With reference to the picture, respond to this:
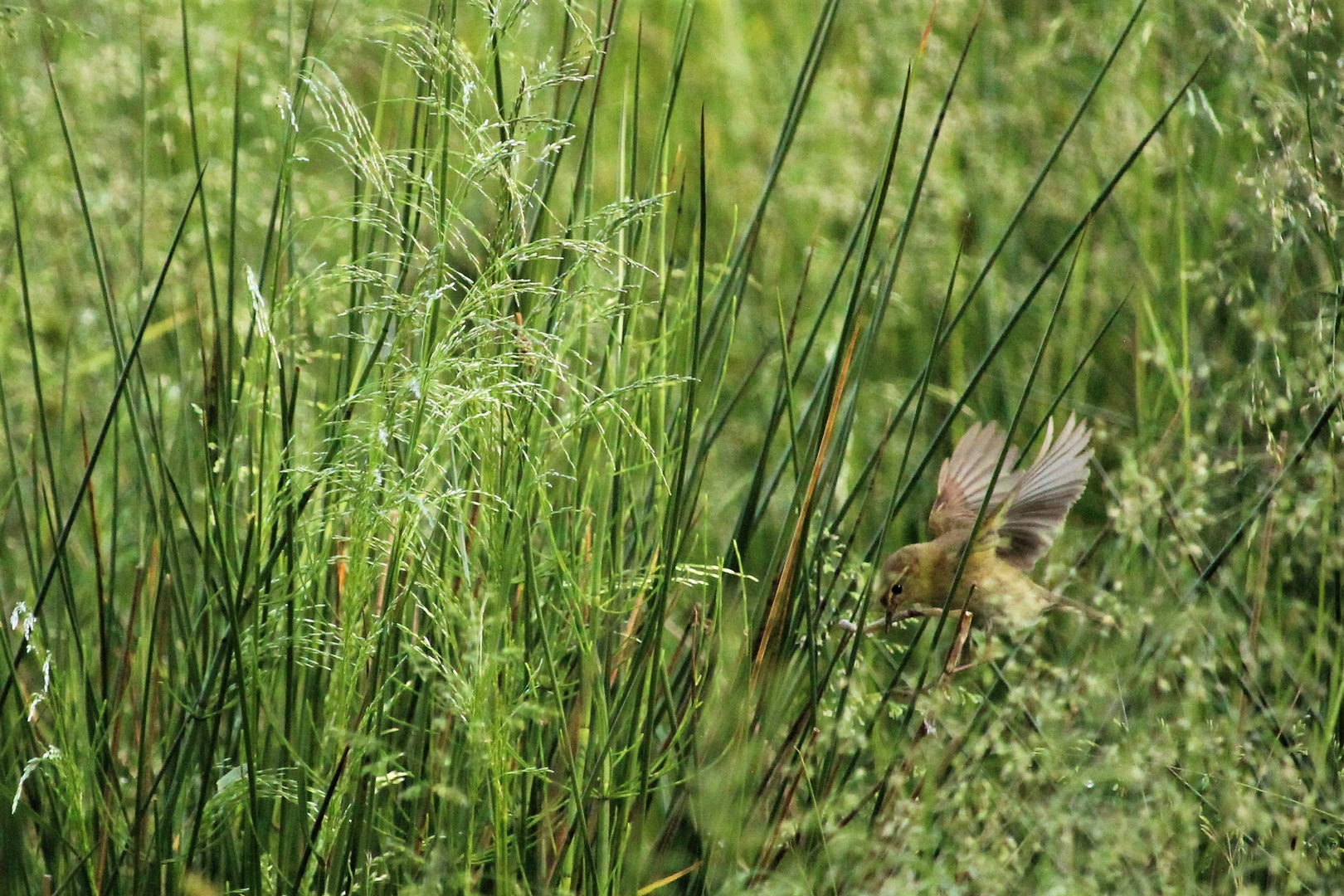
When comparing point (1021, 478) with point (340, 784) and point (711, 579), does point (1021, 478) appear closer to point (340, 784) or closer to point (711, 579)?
point (711, 579)

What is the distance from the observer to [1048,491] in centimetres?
143

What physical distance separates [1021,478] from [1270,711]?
1.07 feet

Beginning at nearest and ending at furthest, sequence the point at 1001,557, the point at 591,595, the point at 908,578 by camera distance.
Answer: the point at 591,595 < the point at 908,578 < the point at 1001,557

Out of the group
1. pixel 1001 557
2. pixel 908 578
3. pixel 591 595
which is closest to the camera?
pixel 591 595

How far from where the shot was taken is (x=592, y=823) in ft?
3.92

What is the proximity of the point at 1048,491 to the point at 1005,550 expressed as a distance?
0.12m

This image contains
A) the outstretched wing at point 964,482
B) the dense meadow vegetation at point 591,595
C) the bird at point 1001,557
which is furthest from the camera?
the outstretched wing at point 964,482

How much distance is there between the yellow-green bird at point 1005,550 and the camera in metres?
1.41

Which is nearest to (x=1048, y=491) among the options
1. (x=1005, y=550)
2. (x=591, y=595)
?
(x=1005, y=550)

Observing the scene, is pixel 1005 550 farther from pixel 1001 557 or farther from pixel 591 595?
pixel 591 595

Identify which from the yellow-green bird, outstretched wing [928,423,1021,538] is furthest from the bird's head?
outstretched wing [928,423,1021,538]

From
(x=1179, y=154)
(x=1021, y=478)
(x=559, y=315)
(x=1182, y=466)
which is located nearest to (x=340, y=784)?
(x=559, y=315)

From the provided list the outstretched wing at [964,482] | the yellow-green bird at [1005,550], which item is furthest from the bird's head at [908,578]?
the outstretched wing at [964,482]

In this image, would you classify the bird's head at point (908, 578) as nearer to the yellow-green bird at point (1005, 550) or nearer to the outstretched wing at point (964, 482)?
the yellow-green bird at point (1005, 550)
